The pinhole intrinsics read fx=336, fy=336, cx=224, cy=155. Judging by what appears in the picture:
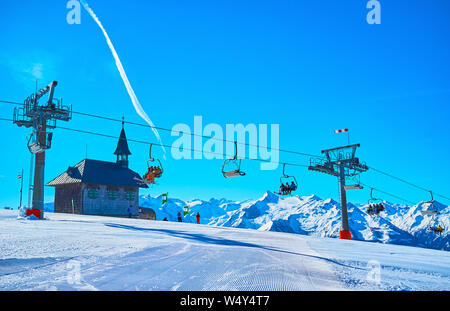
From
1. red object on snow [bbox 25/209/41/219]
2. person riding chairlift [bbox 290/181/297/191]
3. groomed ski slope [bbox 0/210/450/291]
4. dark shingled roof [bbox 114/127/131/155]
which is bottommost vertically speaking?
red object on snow [bbox 25/209/41/219]

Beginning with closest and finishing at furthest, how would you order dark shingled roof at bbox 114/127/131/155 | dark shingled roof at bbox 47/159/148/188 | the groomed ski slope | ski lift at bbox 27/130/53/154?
the groomed ski slope < ski lift at bbox 27/130/53/154 < dark shingled roof at bbox 47/159/148/188 < dark shingled roof at bbox 114/127/131/155

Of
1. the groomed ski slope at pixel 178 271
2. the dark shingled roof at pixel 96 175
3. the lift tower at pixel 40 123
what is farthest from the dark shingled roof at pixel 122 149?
the groomed ski slope at pixel 178 271

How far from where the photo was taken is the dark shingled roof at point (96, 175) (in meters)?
45.5

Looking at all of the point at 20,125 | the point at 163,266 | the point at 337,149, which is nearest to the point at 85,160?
the point at 20,125

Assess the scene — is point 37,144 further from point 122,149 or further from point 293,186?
point 122,149

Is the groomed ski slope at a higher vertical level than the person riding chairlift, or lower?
lower

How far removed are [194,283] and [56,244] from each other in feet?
16.4

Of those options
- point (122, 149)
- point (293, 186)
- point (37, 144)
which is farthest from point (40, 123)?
point (122, 149)

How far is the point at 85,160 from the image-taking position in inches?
1928

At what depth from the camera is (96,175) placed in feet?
154

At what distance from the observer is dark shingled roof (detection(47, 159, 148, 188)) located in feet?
149

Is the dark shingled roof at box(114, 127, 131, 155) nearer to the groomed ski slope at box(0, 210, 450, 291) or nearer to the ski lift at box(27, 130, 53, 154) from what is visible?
the ski lift at box(27, 130, 53, 154)

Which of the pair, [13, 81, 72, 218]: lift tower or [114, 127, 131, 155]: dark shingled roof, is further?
[114, 127, 131, 155]: dark shingled roof

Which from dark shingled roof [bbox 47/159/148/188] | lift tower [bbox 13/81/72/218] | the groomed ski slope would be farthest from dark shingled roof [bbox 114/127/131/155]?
the groomed ski slope
